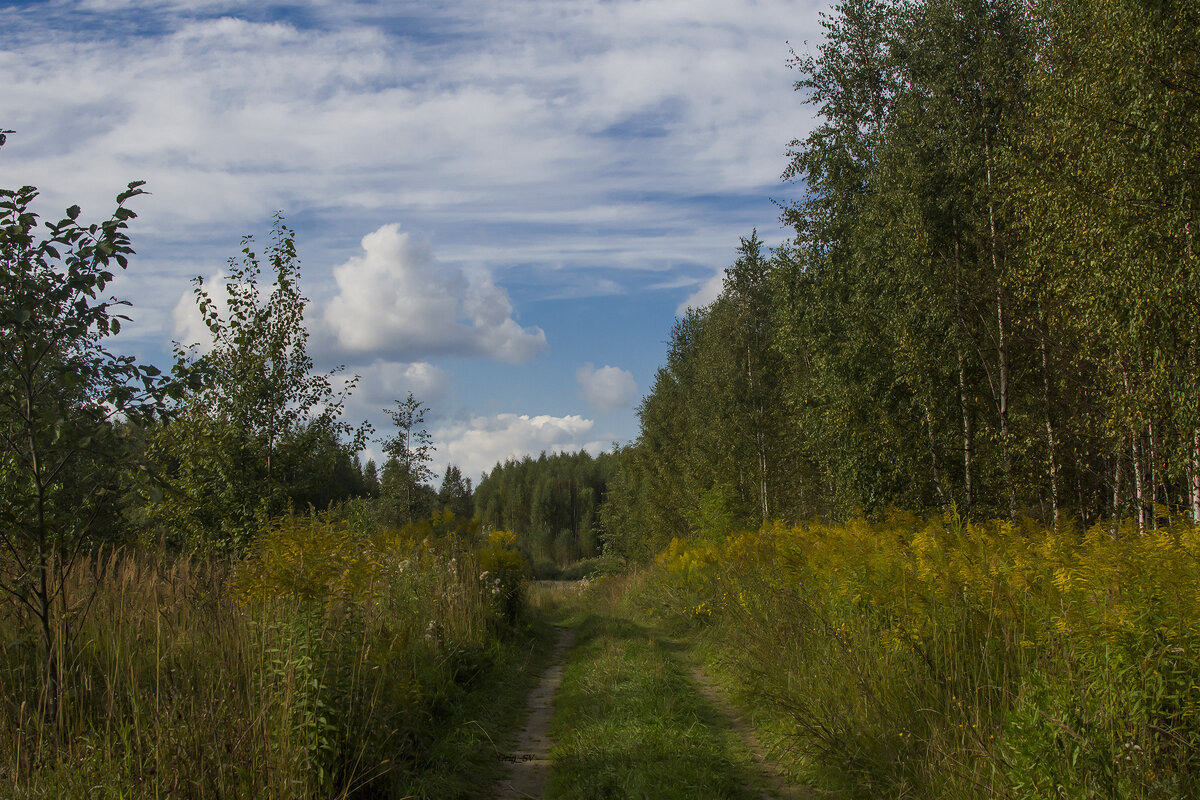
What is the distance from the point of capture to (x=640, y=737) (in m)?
7.09

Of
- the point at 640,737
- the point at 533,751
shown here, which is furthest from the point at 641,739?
the point at 533,751

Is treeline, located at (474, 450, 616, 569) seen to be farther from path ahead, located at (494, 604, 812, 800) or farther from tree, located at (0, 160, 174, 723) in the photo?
tree, located at (0, 160, 174, 723)

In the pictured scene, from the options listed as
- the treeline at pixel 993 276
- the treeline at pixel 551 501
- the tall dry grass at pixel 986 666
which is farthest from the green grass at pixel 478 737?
the treeline at pixel 551 501

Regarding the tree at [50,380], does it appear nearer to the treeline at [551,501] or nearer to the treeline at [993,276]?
the treeline at [993,276]

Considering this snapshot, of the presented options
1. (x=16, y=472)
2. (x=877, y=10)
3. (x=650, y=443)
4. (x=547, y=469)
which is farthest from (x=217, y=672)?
(x=547, y=469)

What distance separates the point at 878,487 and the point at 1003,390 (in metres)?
3.79

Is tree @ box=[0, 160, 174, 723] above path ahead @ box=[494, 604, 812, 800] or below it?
above

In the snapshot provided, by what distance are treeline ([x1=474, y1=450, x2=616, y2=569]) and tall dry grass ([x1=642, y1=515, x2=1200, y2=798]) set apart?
256ft

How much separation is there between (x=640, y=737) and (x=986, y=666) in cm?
326

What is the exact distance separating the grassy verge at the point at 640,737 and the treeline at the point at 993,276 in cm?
463

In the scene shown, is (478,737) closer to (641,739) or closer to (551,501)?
(641,739)

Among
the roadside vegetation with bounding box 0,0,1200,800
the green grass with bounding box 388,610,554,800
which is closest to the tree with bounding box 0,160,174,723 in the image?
the roadside vegetation with bounding box 0,0,1200,800

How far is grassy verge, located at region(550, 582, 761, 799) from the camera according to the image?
5922mm

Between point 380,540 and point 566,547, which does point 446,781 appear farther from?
point 566,547
